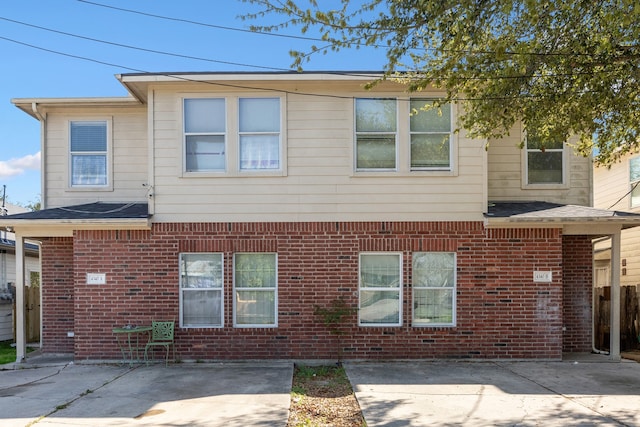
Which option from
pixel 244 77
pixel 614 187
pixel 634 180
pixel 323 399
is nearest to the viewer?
pixel 323 399

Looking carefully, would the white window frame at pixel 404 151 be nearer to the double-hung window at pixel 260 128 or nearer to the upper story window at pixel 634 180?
the double-hung window at pixel 260 128

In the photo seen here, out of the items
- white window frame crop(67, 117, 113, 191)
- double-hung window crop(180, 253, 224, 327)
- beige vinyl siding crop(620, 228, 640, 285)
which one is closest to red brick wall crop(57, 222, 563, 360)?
double-hung window crop(180, 253, 224, 327)

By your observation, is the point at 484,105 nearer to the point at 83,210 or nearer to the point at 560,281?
the point at 560,281

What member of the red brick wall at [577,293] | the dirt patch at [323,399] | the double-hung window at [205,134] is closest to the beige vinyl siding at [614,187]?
the red brick wall at [577,293]

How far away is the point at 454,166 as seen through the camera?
10.6 metres

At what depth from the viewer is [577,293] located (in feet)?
38.1

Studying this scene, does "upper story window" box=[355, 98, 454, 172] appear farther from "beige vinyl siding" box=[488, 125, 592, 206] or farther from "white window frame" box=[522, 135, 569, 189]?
"white window frame" box=[522, 135, 569, 189]

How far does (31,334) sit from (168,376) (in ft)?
22.5

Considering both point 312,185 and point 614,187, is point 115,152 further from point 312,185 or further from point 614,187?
point 614,187

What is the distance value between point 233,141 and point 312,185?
1.80 m

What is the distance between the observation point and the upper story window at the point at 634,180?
50.8 ft

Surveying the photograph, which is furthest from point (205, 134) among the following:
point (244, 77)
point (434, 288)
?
point (434, 288)

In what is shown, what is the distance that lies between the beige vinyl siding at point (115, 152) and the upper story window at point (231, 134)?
162cm

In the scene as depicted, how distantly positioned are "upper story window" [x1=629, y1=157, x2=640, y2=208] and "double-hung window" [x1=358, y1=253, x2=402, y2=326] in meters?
9.14
